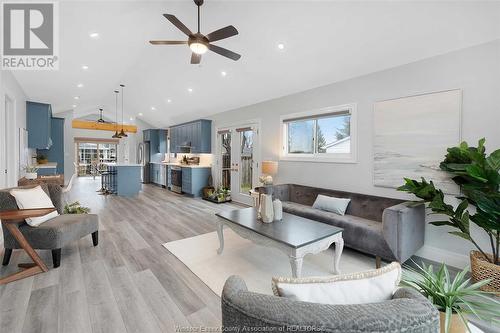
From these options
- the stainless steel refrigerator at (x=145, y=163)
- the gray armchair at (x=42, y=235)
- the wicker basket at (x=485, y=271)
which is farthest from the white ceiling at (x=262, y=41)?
the stainless steel refrigerator at (x=145, y=163)

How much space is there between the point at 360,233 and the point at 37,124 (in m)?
8.13

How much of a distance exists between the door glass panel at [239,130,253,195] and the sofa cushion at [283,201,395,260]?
278cm

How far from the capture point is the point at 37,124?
6.18 meters

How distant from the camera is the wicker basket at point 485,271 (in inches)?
83.4

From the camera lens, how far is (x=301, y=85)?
4344 millimetres

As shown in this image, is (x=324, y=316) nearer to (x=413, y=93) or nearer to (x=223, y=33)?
(x=223, y=33)

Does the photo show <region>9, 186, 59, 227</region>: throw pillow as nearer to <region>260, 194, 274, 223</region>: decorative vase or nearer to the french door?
<region>260, 194, 274, 223</region>: decorative vase

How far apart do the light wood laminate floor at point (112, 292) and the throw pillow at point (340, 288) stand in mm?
1347

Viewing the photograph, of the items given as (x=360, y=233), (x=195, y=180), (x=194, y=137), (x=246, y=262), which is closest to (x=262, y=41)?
(x=360, y=233)

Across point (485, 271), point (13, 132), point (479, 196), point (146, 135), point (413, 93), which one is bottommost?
point (485, 271)

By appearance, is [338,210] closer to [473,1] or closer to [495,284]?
[495,284]

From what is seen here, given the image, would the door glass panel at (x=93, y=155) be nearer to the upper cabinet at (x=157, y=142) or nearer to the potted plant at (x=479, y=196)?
the upper cabinet at (x=157, y=142)

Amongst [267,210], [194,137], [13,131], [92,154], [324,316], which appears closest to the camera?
[324,316]

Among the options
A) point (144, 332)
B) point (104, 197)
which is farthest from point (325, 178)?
point (104, 197)
